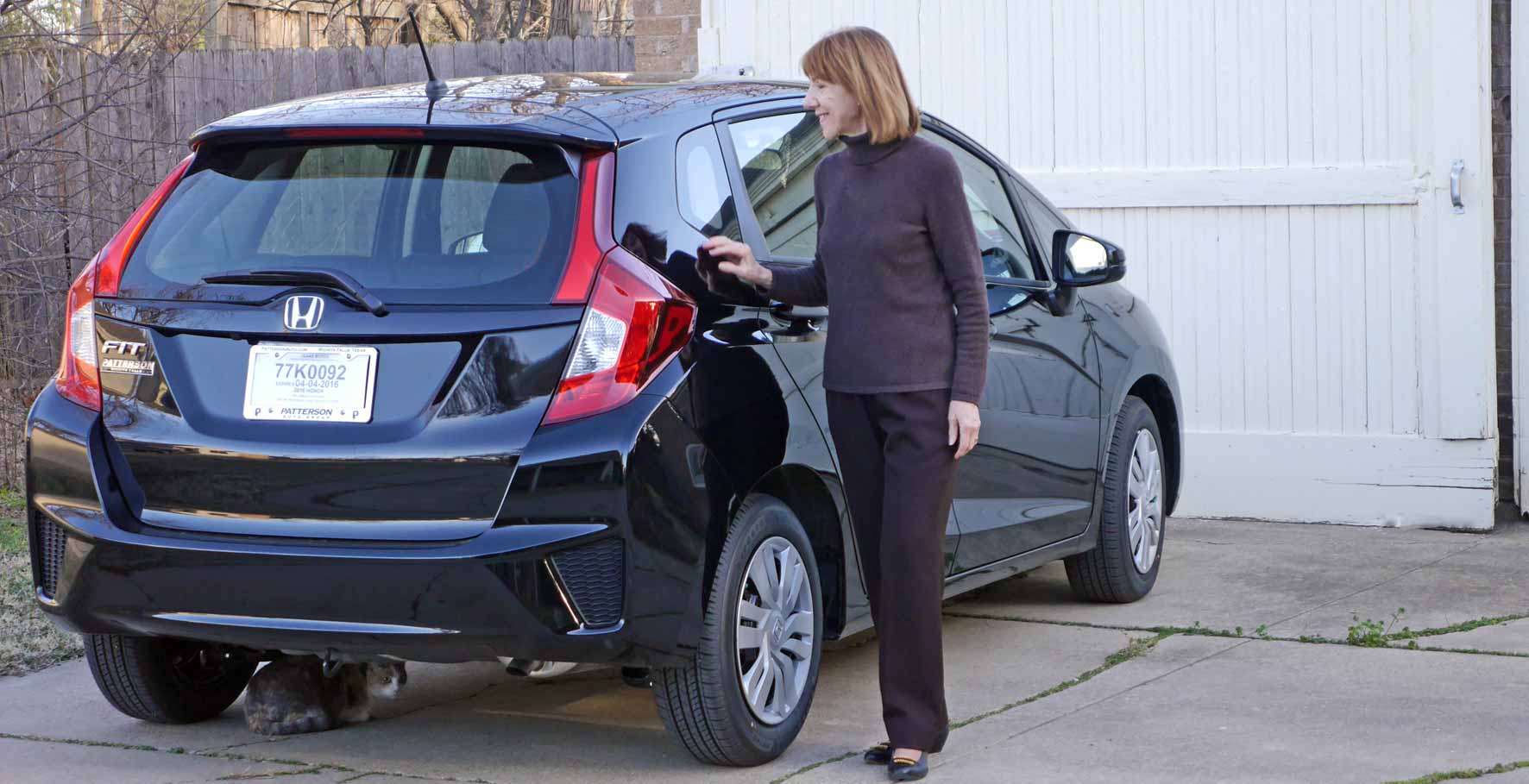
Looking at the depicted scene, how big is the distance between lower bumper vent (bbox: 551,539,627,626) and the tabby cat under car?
1.05m

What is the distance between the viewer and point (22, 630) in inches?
237

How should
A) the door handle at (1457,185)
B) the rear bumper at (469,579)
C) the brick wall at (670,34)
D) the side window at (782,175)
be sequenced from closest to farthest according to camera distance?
the rear bumper at (469,579), the side window at (782,175), the door handle at (1457,185), the brick wall at (670,34)

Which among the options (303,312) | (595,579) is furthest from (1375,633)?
(303,312)

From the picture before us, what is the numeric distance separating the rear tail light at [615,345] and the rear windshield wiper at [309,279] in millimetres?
448

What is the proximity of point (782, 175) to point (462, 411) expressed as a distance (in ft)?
4.21

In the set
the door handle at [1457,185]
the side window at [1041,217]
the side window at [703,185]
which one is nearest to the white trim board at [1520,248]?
the door handle at [1457,185]

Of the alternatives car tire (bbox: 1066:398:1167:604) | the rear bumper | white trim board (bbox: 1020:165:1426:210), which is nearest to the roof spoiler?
the rear bumper

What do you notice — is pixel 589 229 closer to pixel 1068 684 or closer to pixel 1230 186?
pixel 1068 684

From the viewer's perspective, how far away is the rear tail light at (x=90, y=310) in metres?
4.26

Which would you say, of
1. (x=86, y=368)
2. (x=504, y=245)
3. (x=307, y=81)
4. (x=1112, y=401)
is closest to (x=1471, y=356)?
(x=1112, y=401)

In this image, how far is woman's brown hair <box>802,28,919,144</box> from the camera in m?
4.19

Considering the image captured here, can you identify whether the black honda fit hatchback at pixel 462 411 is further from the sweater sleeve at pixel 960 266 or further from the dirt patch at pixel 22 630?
the dirt patch at pixel 22 630

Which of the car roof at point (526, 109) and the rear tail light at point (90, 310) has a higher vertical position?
the car roof at point (526, 109)

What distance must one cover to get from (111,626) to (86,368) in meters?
0.59
